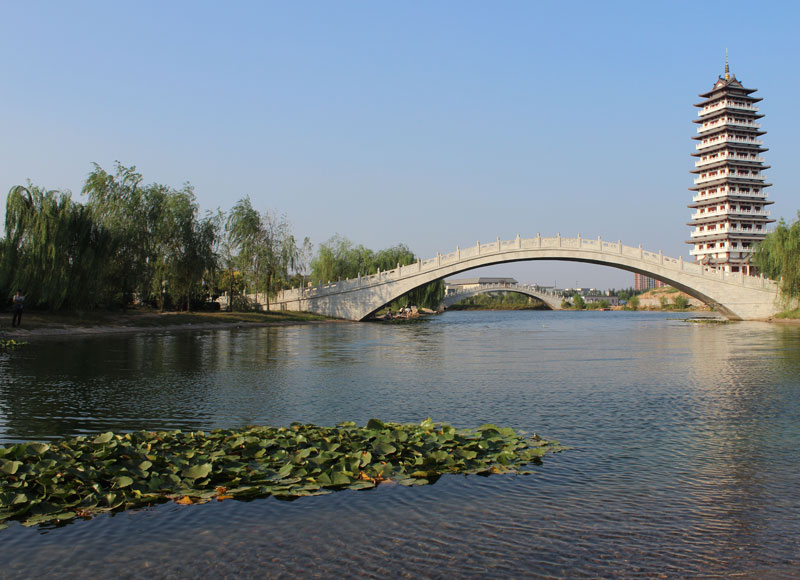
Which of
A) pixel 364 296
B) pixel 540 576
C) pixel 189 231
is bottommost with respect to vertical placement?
pixel 540 576

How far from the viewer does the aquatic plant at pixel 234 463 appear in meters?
5.43

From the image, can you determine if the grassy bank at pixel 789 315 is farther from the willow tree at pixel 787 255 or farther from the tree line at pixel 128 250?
the tree line at pixel 128 250

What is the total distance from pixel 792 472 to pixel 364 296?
4410cm

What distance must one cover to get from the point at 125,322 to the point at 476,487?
27.6 m

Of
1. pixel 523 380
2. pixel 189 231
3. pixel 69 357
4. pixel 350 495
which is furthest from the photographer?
pixel 189 231

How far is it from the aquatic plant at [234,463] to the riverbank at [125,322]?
19585 millimetres

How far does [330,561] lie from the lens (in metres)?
4.40

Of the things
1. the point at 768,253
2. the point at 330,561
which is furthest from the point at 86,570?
the point at 768,253

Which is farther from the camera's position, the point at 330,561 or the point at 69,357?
the point at 69,357

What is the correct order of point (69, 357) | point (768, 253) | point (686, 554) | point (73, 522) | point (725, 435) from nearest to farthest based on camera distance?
point (686, 554) < point (73, 522) < point (725, 435) < point (69, 357) < point (768, 253)

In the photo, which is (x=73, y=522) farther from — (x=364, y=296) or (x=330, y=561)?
(x=364, y=296)

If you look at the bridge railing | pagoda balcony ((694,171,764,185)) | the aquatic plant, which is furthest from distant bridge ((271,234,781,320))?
the aquatic plant

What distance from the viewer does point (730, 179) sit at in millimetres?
72375

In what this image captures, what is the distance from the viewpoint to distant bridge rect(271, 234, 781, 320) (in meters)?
47.2
